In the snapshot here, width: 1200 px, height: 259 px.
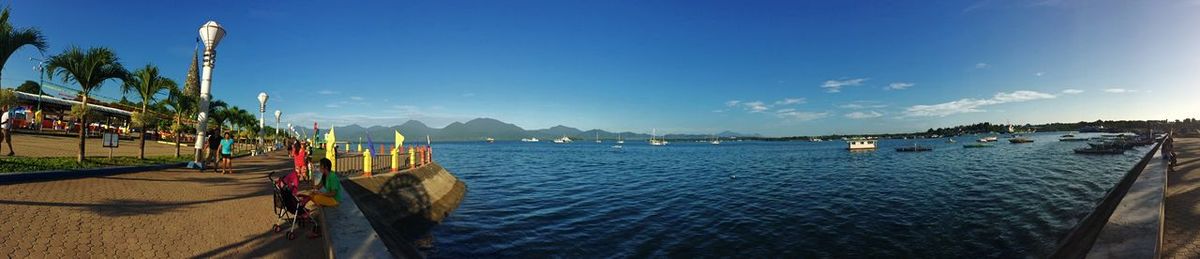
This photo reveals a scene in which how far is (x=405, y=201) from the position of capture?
15.5 meters

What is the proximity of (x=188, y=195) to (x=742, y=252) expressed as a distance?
44.4ft

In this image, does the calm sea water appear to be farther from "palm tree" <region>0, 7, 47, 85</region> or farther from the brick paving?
"palm tree" <region>0, 7, 47, 85</region>

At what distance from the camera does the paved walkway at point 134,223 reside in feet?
21.2

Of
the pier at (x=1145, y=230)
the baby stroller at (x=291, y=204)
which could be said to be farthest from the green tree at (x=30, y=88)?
the pier at (x=1145, y=230)

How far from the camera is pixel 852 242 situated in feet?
39.0

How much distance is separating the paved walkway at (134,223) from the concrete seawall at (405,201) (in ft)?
7.81

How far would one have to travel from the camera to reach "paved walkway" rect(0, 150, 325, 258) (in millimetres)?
6473

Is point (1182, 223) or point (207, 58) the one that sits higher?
point (207, 58)

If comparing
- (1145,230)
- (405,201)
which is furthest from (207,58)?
(1145,230)

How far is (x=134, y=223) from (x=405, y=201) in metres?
7.82

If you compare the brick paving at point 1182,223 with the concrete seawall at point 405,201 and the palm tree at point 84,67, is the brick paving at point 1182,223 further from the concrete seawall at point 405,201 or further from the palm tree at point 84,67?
the palm tree at point 84,67

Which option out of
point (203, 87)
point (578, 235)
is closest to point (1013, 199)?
point (578, 235)

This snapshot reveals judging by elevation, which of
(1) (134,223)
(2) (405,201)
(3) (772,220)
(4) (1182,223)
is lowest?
(3) (772,220)

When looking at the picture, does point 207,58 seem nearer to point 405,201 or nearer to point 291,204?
point 405,201
